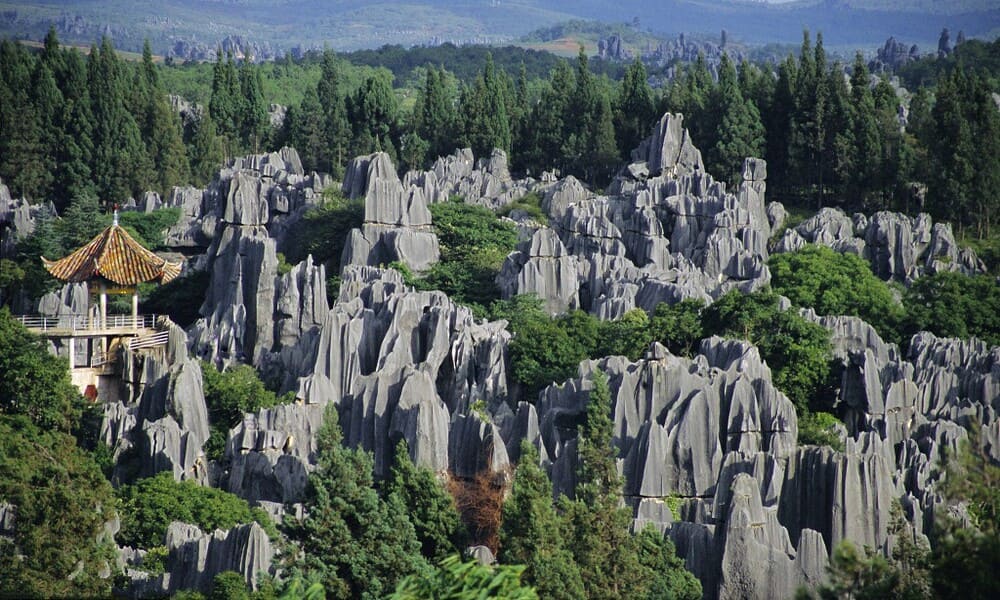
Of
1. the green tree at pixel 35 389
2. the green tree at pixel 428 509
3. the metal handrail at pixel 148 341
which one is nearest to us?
the green tree at pixel 428 509

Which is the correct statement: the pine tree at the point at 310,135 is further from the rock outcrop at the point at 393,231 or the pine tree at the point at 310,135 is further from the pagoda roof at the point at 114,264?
the pagoda roof at the point at 114,264

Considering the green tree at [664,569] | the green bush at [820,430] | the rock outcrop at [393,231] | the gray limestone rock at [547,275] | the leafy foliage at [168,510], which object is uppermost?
the rock outcrop at [393,231]

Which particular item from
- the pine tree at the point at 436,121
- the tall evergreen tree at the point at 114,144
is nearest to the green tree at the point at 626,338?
the pine tree at the point at 436,121

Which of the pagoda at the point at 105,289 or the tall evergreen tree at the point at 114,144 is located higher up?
the tall evergreen tree at the point at 114,144

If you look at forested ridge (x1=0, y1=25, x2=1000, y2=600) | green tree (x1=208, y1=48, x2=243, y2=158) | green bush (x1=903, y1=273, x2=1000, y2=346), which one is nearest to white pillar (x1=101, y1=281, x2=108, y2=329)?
forested ridge (x1=0, y1=25, x2=1000, y2=600)

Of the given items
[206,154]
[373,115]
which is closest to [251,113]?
[206,154]

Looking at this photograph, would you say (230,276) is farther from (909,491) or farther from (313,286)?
(909,491)

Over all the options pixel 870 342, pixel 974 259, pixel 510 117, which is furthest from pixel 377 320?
pixel 510 117
